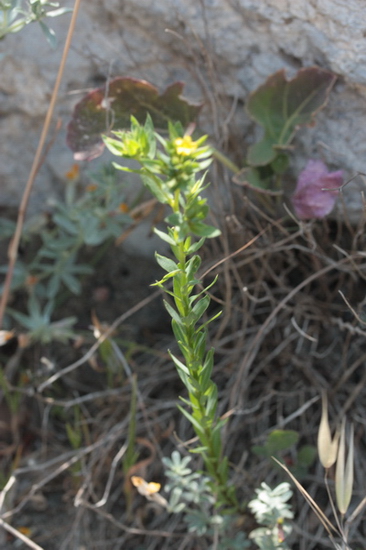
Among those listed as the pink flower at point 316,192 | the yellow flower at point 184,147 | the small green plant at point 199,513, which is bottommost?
the small green plant at point 199,513

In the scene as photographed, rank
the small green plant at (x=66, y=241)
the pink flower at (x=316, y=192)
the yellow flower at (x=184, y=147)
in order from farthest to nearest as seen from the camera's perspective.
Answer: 1. the small green plant at (x=66, y=241)
2. the pink flower at (x=316, y=192)
3. the yellow flower at (x=184, y=147)

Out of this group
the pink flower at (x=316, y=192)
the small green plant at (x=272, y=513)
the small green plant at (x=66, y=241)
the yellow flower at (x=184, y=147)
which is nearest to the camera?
the yellow flower at (x=184, y=147)

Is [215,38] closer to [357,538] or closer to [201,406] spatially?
[201,406]

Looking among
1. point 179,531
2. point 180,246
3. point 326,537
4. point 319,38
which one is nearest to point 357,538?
point 326,537

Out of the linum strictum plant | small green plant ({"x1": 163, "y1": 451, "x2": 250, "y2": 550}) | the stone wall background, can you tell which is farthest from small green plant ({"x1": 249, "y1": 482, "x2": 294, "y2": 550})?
the stone wall background

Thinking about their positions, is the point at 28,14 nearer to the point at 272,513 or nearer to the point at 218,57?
the point at 218,57

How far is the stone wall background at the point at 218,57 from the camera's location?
124 centimetres

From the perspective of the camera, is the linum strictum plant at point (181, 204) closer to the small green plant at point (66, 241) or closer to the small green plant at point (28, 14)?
the small green plant at point (28, 14)

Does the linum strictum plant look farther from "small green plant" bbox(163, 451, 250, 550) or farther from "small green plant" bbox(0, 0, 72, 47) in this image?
"small green plant" bbox(0, 0, 72, 47)

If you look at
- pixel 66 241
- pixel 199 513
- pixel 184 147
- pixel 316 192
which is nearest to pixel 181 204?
pixel 184 147

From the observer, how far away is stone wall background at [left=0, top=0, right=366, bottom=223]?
4.07 feet

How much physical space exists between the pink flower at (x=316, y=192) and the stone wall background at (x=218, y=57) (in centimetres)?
8

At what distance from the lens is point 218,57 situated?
137 centimetres

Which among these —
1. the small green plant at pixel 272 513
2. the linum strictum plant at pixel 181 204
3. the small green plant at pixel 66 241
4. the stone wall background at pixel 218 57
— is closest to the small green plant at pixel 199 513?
the small green plant at pixel 272 513
